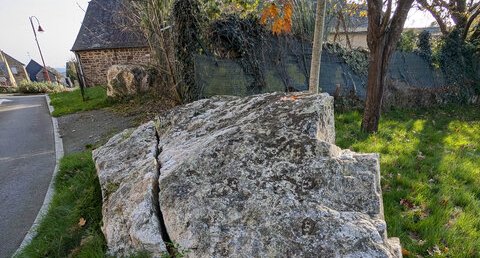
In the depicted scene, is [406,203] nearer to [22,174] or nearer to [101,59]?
[22,174]

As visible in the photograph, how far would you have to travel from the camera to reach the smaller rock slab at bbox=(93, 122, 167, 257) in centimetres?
232

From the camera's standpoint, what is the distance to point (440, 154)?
16.6 ft

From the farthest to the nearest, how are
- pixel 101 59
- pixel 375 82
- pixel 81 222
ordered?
1. pixel 101 59
2. pixel 375 82
3. pixel 81 222

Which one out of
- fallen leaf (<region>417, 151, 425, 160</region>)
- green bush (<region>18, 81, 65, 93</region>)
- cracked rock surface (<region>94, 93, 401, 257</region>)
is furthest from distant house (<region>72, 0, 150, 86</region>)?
cracked rock surface (<region>94, 93, 401, 257</region>)

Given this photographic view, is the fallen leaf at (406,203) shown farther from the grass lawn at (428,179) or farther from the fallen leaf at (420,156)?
the fallen leaf at (420,156)

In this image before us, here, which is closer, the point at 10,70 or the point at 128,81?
the point at 128,81

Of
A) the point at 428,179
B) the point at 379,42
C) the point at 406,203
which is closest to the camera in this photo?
the point at 406,203

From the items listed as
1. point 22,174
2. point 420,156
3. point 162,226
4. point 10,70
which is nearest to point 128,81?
point 22,174

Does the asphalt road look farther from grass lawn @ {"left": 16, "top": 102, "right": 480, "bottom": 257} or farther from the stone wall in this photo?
the stone wall

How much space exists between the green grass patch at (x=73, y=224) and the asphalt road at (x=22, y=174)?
0.37 meters

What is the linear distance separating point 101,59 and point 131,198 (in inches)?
791

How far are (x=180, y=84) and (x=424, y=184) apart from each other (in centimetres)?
541

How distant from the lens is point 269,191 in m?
2.23

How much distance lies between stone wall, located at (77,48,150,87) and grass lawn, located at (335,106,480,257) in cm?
1658
